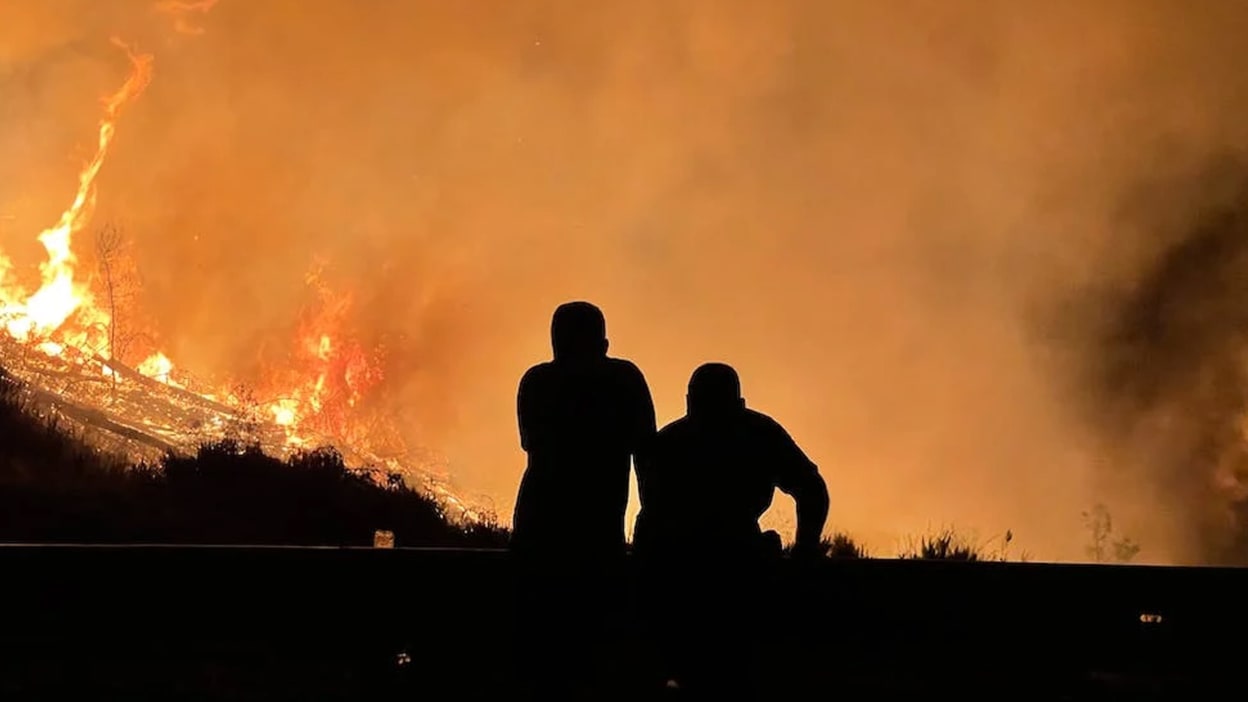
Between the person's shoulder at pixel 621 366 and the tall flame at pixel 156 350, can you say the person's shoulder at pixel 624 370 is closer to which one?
the person's shoulder at pixel 621 366

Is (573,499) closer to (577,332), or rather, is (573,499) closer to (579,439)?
(579,439)

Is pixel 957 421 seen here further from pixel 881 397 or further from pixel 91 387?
pixel 91 387

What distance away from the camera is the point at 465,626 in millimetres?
7172

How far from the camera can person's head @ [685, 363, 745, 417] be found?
4.92 m

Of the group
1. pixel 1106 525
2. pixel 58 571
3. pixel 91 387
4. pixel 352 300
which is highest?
pixel 352 300

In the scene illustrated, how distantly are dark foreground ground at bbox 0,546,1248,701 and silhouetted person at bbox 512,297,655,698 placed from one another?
4.87 feet

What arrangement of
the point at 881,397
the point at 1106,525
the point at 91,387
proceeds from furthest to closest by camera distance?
the point at 881,397
the point at 1106,525
the point at 91,387

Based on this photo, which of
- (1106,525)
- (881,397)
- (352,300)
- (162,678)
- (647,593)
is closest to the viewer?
(647,593)

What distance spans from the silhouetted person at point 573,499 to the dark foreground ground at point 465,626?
1486 mm

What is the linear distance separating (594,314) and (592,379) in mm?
263

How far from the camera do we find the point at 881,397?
46.2 metres

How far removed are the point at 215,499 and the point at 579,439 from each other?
39.7 feet

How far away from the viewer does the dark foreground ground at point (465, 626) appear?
706 cm

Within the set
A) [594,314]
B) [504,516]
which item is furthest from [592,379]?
[504,516]
